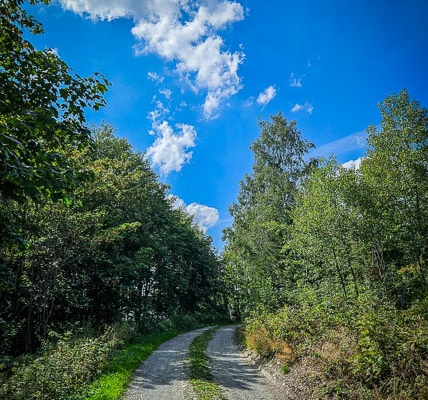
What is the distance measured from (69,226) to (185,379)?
8.59 m

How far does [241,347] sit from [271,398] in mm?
8765

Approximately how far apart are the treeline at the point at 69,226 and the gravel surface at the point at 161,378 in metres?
5.03

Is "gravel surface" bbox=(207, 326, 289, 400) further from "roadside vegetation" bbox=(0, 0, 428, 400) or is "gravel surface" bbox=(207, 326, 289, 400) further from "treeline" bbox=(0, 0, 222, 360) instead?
"treeline" bbox=(0, 0, 222, 360)

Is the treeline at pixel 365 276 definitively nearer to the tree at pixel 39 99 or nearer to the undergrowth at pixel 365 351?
the undergrowth at pixel 365 351

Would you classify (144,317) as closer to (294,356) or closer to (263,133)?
(294,356)

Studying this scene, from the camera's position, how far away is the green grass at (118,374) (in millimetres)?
8234

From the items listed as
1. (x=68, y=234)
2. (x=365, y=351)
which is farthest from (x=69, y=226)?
(x=365, y=351)

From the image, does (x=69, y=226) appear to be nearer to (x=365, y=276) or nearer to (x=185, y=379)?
(x=185, y=379)

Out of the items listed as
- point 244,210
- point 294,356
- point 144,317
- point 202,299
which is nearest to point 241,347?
point 294,356

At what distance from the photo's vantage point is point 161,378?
10.1 metres

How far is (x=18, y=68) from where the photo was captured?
4.91 m

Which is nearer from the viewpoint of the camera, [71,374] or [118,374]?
[71,374]

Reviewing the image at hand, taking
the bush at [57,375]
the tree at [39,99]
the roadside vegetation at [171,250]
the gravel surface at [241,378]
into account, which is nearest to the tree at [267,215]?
the roadside vegetation at [171,250]

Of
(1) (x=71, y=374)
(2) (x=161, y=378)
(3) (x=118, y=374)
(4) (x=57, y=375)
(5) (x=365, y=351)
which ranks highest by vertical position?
(4) (x=57, y=375)
